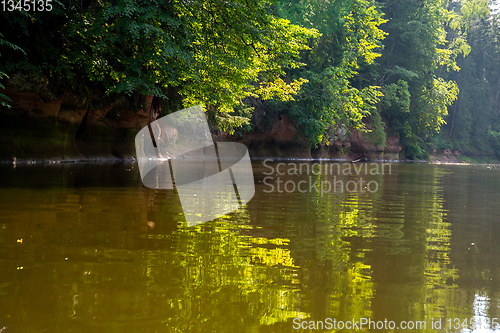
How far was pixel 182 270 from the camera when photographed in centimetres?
316

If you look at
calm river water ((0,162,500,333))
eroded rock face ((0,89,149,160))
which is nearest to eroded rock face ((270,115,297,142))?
eroded rock face ((0,89,149,160))

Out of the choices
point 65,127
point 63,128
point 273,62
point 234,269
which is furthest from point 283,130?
point 234,269

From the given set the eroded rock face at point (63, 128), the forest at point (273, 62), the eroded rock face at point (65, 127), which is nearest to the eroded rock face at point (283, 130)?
the forest at point (273, 62)

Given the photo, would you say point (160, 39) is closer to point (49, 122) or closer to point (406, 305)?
point (49, 122)

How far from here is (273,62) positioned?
16.6m

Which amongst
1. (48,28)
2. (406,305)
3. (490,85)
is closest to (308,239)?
(406,305)

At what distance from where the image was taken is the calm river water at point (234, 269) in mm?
2424

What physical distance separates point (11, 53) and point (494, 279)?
47.0 ft

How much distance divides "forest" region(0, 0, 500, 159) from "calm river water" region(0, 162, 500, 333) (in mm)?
7758

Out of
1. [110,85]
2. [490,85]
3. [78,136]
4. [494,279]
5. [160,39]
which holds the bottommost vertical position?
[494,279]

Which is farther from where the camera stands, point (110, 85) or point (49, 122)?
point (49, 122)

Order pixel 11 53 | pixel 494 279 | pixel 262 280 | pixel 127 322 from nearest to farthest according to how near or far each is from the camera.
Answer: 1. pixel 127 322
2. pixel 262 280
3. pixel 494 279
4. pixel 11 53

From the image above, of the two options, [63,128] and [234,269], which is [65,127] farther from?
[234,269]

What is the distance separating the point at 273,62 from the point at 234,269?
14.2 meters
